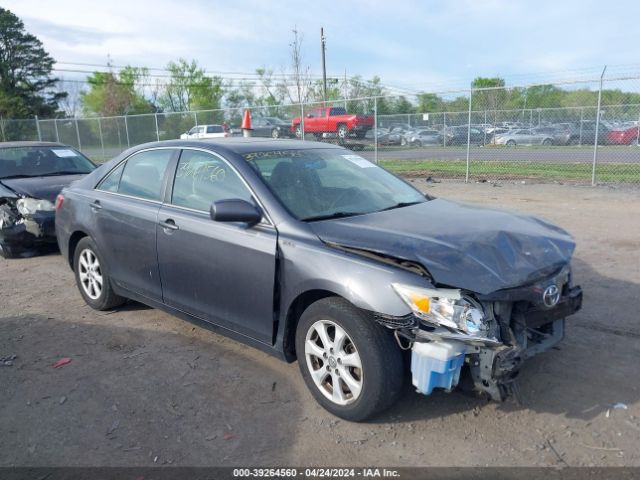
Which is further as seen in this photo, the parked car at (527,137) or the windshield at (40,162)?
the parked car at (527,137)

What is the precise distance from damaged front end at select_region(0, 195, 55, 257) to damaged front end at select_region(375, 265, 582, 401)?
5.93m

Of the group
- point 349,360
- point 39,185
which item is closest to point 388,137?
point 39,185

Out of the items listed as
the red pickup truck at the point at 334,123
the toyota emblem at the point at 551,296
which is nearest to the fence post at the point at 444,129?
the red pickup truck at the point at 334,123

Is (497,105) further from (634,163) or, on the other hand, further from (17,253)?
(17,253)

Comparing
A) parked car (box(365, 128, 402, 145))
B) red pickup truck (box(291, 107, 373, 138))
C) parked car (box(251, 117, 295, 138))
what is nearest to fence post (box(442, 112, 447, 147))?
parked car (box(365, 128, 402, 145))

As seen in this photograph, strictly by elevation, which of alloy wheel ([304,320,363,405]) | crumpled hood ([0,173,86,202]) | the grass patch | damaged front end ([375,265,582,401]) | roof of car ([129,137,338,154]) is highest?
roof of car ([129,137,338,154])

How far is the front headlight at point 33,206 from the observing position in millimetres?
7293

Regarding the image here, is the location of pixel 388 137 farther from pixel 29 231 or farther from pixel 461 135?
pixel 29 231

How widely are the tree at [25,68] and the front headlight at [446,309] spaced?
178 feet

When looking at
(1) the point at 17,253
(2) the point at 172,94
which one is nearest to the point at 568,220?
(1) the point at 17,253

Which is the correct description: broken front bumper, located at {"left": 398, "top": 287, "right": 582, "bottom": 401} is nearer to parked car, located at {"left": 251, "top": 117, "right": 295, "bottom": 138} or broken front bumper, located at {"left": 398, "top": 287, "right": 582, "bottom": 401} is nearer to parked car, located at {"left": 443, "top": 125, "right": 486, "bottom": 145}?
parked car, located at {"left": 443, "top": 125, "right": 486, "bottom": 145}

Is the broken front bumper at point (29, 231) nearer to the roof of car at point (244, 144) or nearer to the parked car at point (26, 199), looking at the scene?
the parked car at point (26, 199)

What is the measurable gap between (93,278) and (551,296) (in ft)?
13.3

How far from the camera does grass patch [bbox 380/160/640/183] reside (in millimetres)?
13859
